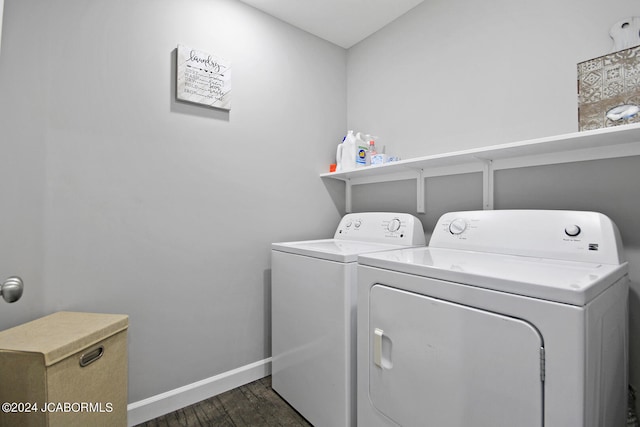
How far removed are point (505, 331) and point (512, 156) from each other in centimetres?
109

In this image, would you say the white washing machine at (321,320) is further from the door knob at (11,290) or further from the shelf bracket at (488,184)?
the door knob at (11,290)

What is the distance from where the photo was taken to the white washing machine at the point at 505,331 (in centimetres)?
74

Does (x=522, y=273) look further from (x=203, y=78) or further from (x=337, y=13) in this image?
(x=337, y=13)

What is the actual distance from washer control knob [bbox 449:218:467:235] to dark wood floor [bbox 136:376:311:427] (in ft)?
4.22

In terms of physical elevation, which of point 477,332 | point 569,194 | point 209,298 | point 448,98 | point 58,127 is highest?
point 448,98

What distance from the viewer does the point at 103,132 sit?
1507mm

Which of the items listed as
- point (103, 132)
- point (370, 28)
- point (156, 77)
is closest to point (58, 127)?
point (103, 132)

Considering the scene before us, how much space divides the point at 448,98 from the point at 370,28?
0.92 meters

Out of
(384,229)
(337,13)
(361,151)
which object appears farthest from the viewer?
(361,151)

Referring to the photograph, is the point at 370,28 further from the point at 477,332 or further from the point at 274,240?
the point at 477,332

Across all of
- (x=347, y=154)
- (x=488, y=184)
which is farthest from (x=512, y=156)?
(x=347, y=154)

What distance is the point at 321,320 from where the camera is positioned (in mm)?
1479

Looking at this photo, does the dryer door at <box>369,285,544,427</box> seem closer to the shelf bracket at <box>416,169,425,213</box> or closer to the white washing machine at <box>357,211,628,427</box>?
the white washing machine at <box>357,211,628,427</box>

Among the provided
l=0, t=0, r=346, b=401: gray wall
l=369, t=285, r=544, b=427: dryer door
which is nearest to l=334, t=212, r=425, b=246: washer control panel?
l=0, t=0, r=346, b=401: gray wall
